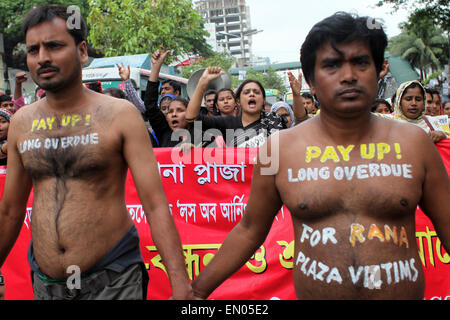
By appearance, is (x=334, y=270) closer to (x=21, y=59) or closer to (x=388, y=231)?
(x=388, y=231)

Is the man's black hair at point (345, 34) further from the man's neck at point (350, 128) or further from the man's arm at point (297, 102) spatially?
the man's arm at point (297, 102)

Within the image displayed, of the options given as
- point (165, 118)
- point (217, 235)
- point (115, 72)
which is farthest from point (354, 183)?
point (115, 72)

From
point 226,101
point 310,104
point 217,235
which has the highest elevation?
point 226,101

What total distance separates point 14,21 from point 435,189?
30.2m

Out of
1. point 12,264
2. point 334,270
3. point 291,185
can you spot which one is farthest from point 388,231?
point 12,264

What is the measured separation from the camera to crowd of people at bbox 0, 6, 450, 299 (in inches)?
79.5

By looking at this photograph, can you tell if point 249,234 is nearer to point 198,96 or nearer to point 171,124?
Result: point 198,96

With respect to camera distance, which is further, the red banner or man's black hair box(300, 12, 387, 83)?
the red banner

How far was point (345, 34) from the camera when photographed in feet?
6.66

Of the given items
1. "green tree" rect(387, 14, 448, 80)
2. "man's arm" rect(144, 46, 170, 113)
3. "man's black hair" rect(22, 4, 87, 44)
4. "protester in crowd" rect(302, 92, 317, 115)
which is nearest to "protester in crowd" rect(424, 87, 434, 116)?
"protester in crowd" rect(302, 92, 317, 115)

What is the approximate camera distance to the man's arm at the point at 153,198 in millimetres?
2113

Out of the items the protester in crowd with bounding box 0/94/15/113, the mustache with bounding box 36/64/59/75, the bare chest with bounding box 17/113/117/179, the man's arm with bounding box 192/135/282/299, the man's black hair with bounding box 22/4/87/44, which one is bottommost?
the man's arm with bounding box 192/135/282/299

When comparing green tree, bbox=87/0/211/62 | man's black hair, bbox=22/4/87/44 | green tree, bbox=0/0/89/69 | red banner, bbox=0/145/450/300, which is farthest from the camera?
green tree, bbox=0/0/89/69

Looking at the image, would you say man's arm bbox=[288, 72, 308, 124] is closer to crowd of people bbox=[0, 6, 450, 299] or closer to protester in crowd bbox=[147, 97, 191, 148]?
protester in crowd bbox=[147, 97, 191, 148]
